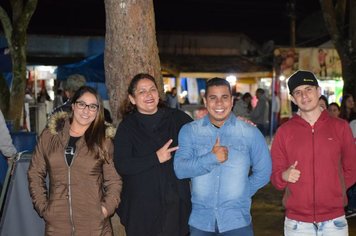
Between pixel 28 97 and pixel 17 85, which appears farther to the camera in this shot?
pixel 28 97

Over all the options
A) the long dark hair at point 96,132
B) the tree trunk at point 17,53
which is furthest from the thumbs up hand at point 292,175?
the tree trunk at point 17,53

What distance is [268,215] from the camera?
25.5 feet

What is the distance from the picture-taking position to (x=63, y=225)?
148 inches

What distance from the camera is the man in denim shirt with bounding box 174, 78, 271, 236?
3498mm

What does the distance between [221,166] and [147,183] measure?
0.58 metres

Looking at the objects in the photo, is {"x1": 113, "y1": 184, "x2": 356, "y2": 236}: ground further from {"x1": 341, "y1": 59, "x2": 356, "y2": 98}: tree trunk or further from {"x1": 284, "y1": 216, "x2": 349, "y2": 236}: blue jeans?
{"x1": 341, "y1": 59, "x2": 356, "y2": 98}: tree trunk

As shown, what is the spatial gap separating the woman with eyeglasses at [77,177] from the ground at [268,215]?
3544 mm

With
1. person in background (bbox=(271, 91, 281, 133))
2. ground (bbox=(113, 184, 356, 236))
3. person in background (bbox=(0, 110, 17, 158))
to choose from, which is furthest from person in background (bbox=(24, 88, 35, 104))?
person in background (bbox=(0, 110, 17, 158))

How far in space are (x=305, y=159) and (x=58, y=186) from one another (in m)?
1.85

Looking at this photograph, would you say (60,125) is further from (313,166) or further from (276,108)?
(276,108)

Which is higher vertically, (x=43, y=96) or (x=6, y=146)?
(x=43, y=96)

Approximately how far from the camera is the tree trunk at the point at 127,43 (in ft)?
15.9

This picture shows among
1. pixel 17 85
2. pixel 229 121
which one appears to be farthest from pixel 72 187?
pixel 17 85

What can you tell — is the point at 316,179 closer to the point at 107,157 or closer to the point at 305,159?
the point at 305,159
